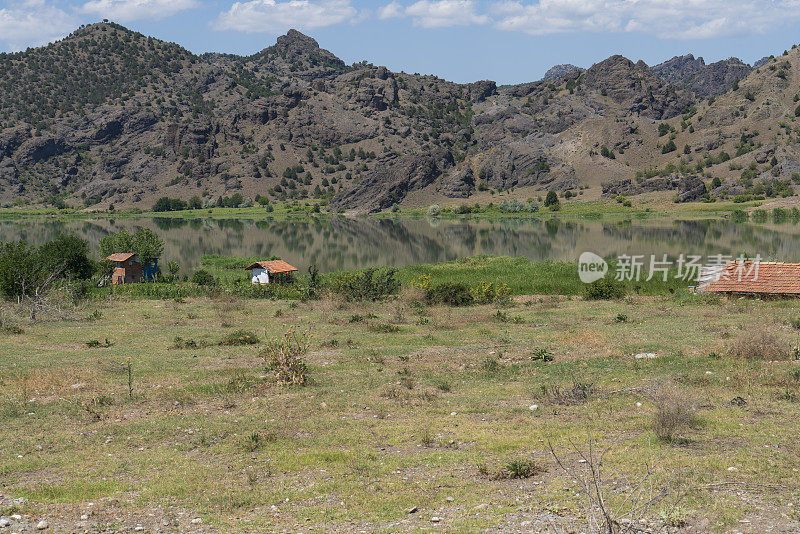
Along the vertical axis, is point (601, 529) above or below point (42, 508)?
above

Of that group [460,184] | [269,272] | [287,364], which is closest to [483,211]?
[460,184]

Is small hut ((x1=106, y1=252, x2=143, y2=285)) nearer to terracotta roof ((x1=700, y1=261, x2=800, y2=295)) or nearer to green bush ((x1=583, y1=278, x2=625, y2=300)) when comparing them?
green bush ((x1=583, y1=278, x2=625, y2=300))

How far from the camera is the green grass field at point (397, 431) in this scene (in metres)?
8.42

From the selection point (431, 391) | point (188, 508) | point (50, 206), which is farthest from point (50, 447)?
point (50, 206)

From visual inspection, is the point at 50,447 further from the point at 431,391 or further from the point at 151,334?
the point at 151,334

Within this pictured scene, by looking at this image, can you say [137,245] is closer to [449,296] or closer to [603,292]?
[449,296]

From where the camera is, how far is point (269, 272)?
1642 inches

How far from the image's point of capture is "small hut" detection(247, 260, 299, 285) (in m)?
41.7

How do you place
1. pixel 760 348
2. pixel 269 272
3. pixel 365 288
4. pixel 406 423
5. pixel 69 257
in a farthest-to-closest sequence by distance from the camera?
pixel 69 257
pixel 269 272
pixel 365 288
pixel 760 348
pixel 406 423

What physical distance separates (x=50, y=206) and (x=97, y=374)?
20537 cm

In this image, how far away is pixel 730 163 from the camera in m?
162

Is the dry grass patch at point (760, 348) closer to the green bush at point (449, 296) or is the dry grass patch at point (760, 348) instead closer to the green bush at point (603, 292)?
the green bush at point (603, 292)

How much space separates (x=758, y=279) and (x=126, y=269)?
37996mm

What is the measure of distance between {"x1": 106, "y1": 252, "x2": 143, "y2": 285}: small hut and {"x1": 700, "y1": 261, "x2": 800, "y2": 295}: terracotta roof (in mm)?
35454
